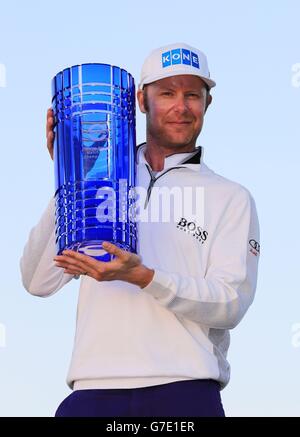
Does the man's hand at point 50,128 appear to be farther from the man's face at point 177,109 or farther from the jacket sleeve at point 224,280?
the jacket sleeve at point 224,280

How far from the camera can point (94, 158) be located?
19.2 ft

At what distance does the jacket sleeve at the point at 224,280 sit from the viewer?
A: 591 cm

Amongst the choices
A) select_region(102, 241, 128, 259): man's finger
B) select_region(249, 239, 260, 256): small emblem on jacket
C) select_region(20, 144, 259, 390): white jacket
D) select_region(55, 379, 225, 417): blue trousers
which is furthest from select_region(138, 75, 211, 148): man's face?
select_region(55, 379, 225, 417): blue trousers

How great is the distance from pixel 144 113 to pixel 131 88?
0.70m

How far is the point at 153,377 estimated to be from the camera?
597 centimetres

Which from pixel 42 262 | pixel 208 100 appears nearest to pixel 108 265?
pixel 42 262

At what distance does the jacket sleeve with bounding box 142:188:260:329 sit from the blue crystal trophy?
1.15 ft

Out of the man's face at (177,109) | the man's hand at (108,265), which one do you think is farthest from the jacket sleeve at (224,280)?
the man's face at (177,109)

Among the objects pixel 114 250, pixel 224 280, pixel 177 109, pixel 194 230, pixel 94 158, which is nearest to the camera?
pixel 114 250

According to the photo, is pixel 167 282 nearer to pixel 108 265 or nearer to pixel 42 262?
pixel 108 265

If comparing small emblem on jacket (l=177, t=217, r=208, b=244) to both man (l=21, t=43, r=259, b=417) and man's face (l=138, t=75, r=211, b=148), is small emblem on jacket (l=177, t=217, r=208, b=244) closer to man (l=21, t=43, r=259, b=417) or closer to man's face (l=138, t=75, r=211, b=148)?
man (l=21, t=43, r=259, b=417)

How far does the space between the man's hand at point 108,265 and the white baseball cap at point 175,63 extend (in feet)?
4.76

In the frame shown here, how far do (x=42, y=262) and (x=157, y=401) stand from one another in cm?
119

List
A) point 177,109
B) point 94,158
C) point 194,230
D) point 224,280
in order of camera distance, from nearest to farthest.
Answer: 1. point 94,158
2. point 224,280
3. point 194,230
4. point 177,109
